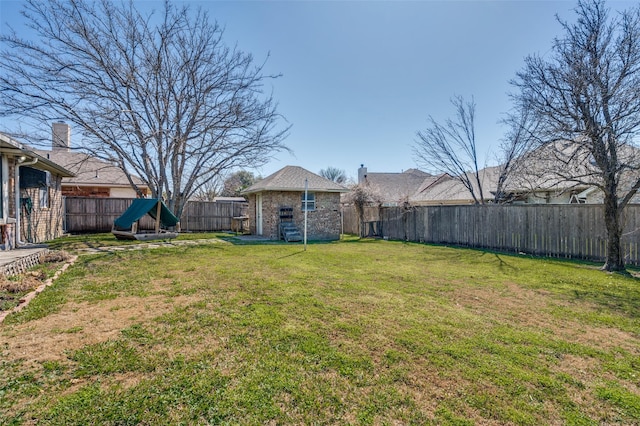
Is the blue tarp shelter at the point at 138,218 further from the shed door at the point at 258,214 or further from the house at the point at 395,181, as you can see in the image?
the house at the point at 395,181

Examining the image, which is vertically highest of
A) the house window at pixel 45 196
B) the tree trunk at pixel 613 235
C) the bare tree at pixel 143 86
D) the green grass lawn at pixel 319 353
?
the bare tree at pixel 143 86

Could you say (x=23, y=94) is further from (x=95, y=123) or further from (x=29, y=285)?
(x=29, y=285)

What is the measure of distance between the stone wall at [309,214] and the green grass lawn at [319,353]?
346 inches

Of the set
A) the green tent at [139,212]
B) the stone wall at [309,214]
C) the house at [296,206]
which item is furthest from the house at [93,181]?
the stone wall at [309,214]

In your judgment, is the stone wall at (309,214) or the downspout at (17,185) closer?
the downspout at (17,185)

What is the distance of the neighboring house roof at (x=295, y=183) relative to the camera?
1428 centimetres

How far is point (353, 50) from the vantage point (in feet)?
37.6

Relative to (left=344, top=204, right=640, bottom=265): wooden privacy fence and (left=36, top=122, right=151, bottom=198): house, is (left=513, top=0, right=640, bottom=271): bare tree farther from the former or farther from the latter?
(left=36, top=122, right=151, bottom=198): house

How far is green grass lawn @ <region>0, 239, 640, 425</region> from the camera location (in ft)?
Answer: 7.05

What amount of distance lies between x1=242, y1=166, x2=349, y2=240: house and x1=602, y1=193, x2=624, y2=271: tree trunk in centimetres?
998

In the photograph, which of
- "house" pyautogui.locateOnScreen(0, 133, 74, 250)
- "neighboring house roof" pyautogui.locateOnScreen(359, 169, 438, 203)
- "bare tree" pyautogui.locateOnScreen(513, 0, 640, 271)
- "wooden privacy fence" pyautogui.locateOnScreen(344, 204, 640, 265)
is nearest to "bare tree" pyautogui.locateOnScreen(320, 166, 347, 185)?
"neighboring house roof" pyautogui.locateOnScreen(359, 169, 438, 203)

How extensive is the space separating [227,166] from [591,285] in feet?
47.2

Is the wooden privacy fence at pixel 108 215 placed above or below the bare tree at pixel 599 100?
below

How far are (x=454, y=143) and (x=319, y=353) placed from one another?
1674 cm
